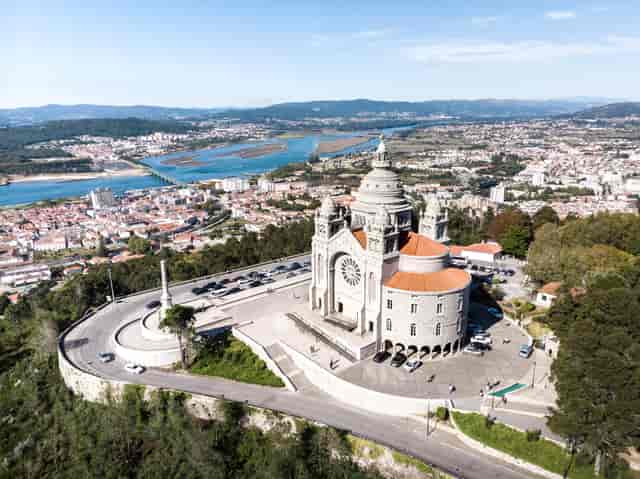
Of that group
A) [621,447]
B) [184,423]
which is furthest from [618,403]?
[184,423]

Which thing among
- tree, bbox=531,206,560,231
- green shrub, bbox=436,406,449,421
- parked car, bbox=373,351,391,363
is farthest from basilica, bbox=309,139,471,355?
tree, bbox=531,206,560,231

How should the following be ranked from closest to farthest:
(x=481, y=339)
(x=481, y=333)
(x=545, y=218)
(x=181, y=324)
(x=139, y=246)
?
(x=181, y=324) < (x=481, y=339) < (x=481, y=333) < (x=545, y=218) < (x=139, y=246)

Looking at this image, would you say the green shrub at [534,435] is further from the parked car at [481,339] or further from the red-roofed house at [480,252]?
the red-roofed house at [480,252]

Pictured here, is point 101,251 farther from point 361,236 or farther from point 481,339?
point 481,339

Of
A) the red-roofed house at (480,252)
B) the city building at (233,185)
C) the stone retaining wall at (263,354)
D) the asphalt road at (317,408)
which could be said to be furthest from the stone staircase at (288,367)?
the city building at (233,185)

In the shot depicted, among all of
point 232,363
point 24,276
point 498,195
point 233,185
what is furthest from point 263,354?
A: point 233,185

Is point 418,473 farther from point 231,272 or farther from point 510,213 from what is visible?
point 510,213
